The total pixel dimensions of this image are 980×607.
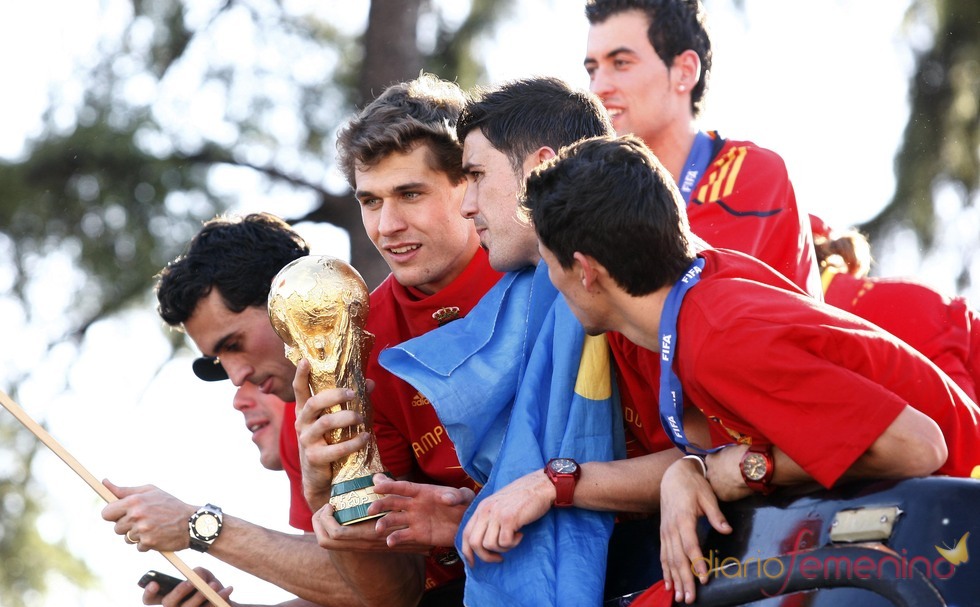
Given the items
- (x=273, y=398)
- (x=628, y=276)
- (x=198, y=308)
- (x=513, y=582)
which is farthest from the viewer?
(x=273, y=398)

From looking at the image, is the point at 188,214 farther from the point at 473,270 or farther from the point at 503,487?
the point at 503,487

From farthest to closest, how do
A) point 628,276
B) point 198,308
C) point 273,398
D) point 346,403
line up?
point 273,398 → point 198,308 → point 346,403 → point 628,276

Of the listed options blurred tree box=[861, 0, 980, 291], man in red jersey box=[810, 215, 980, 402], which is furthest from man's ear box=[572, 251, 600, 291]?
blurred tree box=[861, 0, 980, 291]

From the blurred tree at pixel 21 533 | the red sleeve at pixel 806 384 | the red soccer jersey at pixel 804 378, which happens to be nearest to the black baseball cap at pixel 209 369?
the red soccer jersey at pixel 804 378

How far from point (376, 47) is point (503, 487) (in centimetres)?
524

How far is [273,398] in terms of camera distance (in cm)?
566

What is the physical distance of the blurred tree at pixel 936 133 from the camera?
8.24 metres

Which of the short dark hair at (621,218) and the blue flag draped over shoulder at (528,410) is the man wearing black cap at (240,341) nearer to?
the blue flag draped over shoulder at (528,410)

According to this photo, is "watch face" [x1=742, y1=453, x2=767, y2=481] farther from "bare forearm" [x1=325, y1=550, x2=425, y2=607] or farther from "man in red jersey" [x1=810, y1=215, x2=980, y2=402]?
"bare forearm" [x1=325, y1=550, x2=425, y2=607]

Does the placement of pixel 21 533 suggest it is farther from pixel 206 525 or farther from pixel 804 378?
pixel 804 378

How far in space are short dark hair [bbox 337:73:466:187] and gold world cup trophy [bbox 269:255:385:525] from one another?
1.86 ft

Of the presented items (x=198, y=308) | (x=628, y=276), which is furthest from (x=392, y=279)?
(x=628, y=276)

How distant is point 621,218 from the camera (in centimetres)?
323

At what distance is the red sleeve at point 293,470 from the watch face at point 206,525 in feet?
1.34
